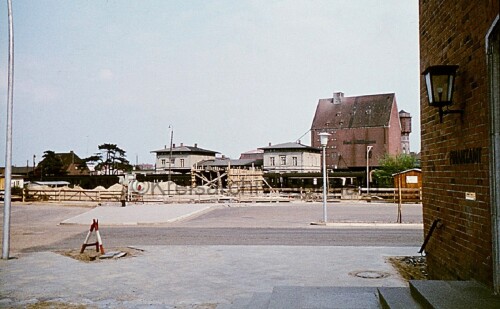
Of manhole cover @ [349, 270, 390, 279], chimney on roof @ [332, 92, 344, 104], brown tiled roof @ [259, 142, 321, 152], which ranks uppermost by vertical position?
chimney on roof @ [332, 92, 344, 104]

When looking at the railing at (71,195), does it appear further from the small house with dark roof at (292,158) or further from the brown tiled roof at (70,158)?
the brown tiled roof at (70,158)

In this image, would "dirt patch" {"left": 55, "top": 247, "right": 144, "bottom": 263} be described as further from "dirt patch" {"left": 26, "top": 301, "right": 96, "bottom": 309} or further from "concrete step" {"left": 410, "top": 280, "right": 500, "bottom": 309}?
"concrete step" {"left": 410, "top": 280, "right": 500, "bottom": 309}

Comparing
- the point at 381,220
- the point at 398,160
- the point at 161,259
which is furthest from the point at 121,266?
the point at 398,160

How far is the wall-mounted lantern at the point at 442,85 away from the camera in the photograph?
543cm

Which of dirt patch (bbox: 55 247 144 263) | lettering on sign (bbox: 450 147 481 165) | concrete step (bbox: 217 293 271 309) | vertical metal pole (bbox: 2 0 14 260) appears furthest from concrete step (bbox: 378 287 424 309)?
vertical metal pole (bbox: 2 0 14 260)

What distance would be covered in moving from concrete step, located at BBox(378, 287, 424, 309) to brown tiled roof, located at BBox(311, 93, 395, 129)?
206ft

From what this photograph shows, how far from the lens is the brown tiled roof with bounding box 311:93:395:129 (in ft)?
220

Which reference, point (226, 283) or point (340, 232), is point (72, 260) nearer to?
point (226, 283)

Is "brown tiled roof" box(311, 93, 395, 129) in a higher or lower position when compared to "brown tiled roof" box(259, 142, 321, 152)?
higher

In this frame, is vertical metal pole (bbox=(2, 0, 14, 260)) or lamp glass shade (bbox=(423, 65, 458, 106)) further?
vertical metal pole (bbox=(2, 0, 14, 260))

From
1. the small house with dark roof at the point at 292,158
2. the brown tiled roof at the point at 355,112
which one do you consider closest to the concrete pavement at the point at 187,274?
the brown tiled roof at the point at 355,112

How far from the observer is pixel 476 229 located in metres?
4.99

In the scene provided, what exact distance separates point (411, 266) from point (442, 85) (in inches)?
202

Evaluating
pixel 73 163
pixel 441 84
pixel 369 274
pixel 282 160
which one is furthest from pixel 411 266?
pixel 73 163
